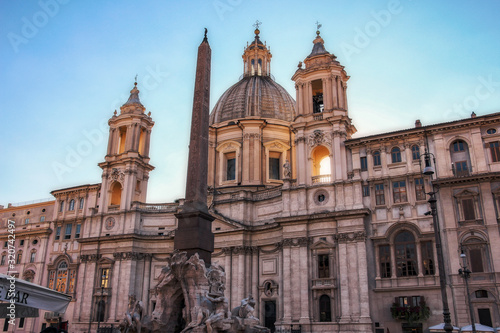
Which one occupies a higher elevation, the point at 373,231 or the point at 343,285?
the point at 373,231

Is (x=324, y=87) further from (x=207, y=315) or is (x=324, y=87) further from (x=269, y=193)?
(x=207, y=315)

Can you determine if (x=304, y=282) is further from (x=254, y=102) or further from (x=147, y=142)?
(x=147, y=142)

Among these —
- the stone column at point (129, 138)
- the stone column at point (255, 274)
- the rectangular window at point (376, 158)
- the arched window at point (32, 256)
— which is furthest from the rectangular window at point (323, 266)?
the arched window at point (32, 256)

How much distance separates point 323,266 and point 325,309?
11.0 ft

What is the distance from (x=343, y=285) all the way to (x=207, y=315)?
1936 cm

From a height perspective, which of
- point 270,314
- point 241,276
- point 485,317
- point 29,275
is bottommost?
point 485,317

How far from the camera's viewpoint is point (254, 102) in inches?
2142

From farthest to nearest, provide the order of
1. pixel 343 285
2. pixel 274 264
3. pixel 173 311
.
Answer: pixel 274 264 → pixel 343 285 → pixel 173 311

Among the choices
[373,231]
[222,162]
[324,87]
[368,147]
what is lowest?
[373,231]

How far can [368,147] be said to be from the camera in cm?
3897

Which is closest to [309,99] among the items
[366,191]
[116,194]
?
[366,191]

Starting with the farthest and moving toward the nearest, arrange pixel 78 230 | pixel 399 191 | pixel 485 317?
pixel 78 230 → pixel 399 191 → pixel 485 317

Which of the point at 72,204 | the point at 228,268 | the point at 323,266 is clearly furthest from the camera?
the point at 72,204

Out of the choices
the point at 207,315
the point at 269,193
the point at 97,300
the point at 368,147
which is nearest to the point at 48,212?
the point at 97,300
